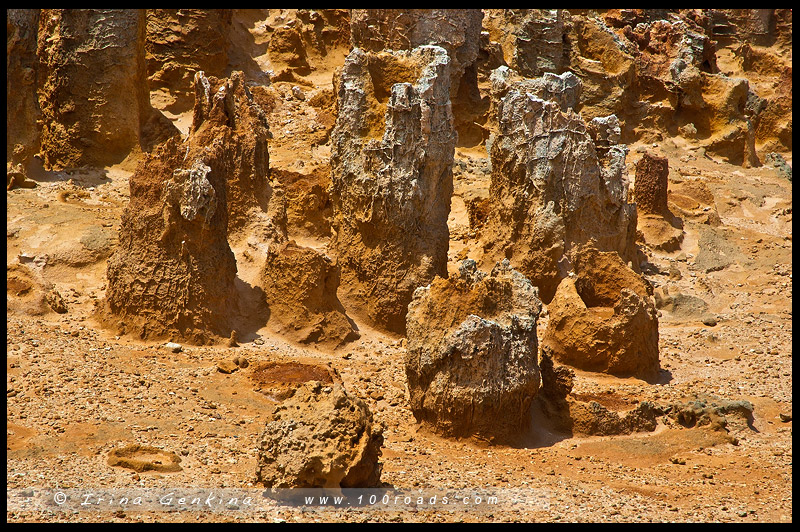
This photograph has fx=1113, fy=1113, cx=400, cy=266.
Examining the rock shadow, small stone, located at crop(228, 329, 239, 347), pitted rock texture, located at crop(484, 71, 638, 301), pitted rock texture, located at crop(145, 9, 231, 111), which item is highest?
pitted rock texture, located at crop(145, 9, 231, 111)

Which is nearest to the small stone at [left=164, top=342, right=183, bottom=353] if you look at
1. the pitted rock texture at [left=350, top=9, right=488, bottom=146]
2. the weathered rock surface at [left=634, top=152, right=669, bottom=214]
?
the weathered rock surface at [left=634, top=152, right=669, bottom=214]

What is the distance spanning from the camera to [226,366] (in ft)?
36.3

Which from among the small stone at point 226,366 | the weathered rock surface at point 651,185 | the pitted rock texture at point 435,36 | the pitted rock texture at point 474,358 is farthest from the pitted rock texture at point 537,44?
the small stone at point 226,366

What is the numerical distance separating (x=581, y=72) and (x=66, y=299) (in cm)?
1360

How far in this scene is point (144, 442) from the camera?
8.94m

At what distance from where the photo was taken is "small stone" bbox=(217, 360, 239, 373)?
36.2ft

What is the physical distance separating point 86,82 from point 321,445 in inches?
415

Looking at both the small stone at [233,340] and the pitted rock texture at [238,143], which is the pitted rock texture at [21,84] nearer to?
the pitted rock texture at [238,143]

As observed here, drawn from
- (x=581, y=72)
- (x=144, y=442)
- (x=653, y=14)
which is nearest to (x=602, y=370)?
(x=144, y=442)

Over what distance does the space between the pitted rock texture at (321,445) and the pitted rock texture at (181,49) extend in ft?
40.4

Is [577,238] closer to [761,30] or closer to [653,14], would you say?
[653,14]

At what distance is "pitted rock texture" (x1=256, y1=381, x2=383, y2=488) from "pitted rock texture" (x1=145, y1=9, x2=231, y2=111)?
12305 millimetres

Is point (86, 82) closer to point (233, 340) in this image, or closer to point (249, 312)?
point (249, 312)

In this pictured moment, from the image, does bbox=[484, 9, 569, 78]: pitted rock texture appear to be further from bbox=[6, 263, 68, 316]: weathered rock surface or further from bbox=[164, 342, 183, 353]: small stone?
bbox=[164, 342, 183, 353]: small stone
